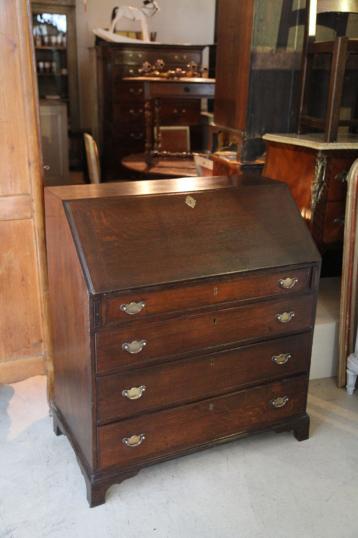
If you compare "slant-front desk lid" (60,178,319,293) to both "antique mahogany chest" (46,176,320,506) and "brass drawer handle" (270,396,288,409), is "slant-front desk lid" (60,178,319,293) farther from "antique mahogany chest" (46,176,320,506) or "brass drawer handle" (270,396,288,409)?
"brass drawer handle" (270,396,288,409)

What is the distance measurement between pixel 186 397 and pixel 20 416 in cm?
89

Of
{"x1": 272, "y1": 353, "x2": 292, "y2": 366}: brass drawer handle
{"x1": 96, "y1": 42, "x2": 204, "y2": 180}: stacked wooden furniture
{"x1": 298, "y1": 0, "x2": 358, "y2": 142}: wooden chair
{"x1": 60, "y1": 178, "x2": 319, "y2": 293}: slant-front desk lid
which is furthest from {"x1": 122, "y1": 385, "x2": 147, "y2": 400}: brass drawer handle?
{"x1": 96, "y1": 42, "x2": 204, "y2": 180}: stacked wooden furniture

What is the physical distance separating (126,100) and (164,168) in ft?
7.37

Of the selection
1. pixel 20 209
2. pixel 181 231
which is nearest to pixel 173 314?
pixel 181 231

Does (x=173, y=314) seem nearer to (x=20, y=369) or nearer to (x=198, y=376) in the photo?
(x=198, y=376)

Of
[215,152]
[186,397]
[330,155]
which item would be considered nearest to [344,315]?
[330,155]

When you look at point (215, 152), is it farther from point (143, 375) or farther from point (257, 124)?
point (143, 375)

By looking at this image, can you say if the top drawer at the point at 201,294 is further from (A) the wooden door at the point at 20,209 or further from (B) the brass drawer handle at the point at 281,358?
(A) the wooden door at the point at 20,209

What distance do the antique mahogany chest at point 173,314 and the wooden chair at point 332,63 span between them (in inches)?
33.1

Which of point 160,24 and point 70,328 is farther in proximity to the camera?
point 160,24

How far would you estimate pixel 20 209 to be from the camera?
2.27 m

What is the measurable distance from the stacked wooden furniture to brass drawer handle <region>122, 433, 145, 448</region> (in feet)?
14.9

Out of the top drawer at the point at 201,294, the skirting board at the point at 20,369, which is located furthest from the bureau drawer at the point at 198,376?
the skirting board at the point at 20,369

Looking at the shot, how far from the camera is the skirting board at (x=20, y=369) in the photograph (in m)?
2.49
